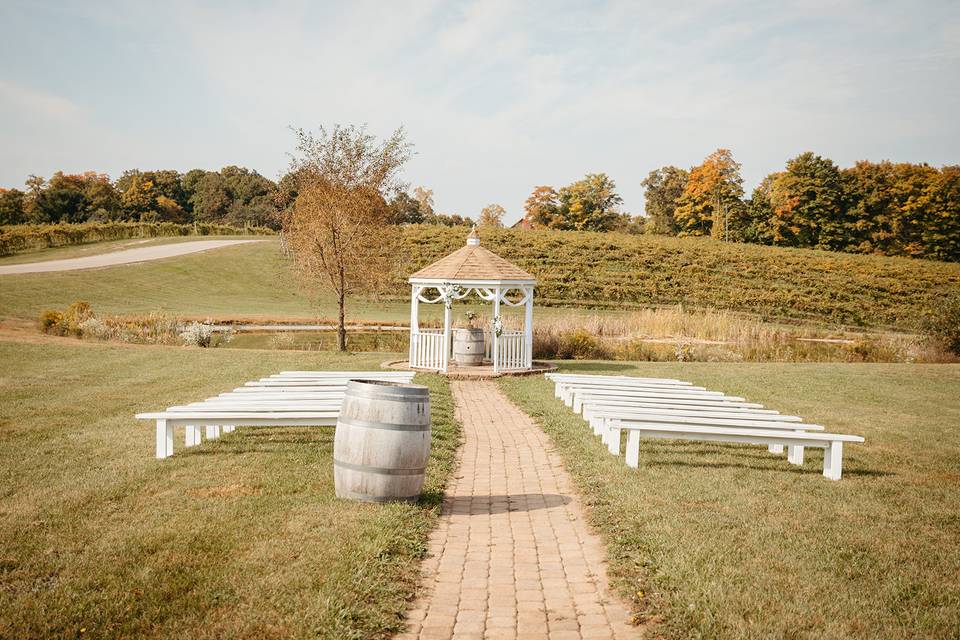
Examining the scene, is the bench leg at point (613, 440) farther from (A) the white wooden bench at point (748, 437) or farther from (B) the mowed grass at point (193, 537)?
(B) the mowed grass at point (193, 537)

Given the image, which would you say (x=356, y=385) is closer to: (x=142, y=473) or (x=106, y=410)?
(x=142, y=473)

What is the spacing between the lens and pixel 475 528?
622 cm

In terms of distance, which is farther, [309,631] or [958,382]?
[958,382]

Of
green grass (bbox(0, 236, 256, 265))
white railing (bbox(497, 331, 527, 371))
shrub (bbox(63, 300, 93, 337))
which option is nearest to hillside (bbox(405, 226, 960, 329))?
green grass (bbox(0, 236, 256, 265))

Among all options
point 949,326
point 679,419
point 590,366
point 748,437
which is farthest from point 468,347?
point 949,326

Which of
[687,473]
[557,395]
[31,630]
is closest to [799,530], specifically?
[687,473]

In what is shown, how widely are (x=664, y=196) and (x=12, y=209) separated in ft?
224

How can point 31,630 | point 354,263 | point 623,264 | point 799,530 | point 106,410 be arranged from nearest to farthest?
point 31,630 → point 799,530 → point 106,410 → point 354,263 → point 623,264

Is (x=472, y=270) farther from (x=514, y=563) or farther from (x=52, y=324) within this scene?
(x=514, y=563)

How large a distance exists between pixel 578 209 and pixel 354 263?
61.7 m

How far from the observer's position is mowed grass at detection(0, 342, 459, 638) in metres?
4.22

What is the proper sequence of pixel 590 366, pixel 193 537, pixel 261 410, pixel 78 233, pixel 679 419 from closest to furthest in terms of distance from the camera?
pixel 193 537 → pixel 261 410 → pixel 679 419 → pixel 590 366 → pixel 78 233

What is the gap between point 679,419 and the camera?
9133 millimetres

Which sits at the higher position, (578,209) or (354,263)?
(578,209)
